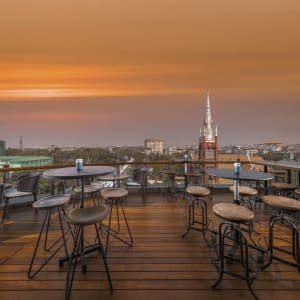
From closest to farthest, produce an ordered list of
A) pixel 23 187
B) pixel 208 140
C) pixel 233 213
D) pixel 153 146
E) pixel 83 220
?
pixel 83 220, pixel 233 213, pixel 23 187, pixel 153 146, pixel 208 140

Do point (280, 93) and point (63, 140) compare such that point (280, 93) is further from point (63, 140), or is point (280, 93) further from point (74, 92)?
point (63, 140)

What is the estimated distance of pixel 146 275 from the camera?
70.2 inches

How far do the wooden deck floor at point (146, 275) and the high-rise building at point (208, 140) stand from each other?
9.11 ft

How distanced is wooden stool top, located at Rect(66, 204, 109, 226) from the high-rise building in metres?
3.93

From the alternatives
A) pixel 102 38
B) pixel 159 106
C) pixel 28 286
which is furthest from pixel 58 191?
pixel 159 106

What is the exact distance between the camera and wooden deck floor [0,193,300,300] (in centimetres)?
155

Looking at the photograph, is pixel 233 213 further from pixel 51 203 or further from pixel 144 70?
pixel 144 70

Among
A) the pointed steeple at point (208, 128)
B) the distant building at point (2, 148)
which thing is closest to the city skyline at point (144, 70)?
the pointed steeple at point (208, 128)

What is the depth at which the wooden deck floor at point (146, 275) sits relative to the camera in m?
1.55

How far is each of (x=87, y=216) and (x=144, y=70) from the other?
4332 mm

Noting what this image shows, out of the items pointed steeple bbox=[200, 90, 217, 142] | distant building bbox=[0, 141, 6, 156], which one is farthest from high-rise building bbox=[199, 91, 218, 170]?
distant building bbox=[0, 141, 6, 156]

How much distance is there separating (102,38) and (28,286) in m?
4.08

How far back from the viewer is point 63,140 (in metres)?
Result: 5.57

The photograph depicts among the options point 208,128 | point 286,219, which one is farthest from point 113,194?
point 208,128
